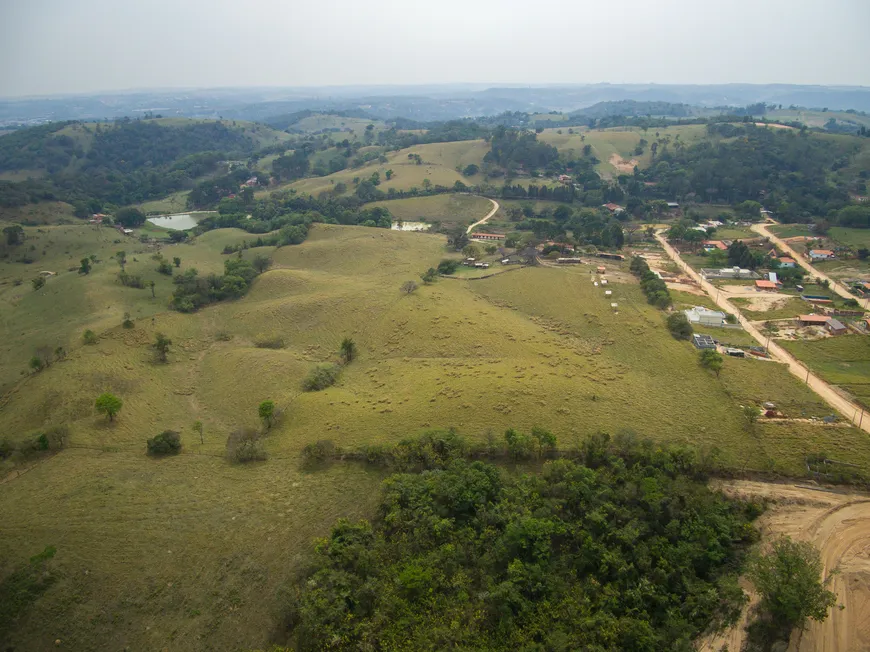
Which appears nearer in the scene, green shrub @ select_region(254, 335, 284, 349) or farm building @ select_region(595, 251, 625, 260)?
green shrub @ select_region(254, 335, 284, 349)

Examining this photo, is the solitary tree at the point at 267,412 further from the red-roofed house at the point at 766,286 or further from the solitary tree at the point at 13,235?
the solitary tree at the point at 13,235

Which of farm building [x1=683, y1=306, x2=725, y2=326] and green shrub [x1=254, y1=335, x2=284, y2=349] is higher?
farm building [x1=683, y1=306, x2=725, y2=326]

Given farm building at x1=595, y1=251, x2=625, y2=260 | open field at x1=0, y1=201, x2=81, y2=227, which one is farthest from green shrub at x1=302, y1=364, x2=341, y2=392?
open field at x1=0, y1=201, x2=81, y2=227

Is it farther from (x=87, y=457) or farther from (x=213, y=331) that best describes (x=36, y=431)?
(x=213, y=331)

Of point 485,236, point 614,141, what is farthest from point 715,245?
point 614,141

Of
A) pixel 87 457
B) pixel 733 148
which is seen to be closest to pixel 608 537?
pixel 87 457

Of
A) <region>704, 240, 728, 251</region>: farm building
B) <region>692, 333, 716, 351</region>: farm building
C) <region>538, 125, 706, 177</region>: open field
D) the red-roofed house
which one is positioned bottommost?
<region>692, 333, 716, 351</region>: farm building

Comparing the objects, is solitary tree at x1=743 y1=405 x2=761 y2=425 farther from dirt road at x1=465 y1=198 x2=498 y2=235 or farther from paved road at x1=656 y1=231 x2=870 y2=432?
dirt road at x1=465 y1=198 x2=498 y2=235
